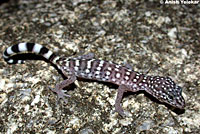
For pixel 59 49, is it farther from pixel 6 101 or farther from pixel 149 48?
pixel 149 48

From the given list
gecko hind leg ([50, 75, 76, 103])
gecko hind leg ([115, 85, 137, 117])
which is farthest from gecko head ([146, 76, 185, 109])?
gecko hind leg ([50, 75, 76, 103])

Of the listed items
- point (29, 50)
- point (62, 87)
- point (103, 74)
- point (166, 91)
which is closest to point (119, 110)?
point (103, 74)

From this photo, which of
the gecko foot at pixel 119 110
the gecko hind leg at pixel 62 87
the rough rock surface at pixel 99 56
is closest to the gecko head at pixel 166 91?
the rough rock surface at pixel 99 56

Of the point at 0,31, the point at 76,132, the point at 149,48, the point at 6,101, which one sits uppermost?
the point at 0,31

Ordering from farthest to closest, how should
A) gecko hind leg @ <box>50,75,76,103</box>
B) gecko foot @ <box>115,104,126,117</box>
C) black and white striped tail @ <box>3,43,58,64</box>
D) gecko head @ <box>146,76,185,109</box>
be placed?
black and white striped tail @ <box>3,43,58,64</box>
gecko hind leg @ <box>50,75,76,103</box>
gecko foot @ <box>115,104,126,117</box>
gecko head @ <box>146,76,185,109</box>

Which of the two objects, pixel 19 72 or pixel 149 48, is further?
pixel 149 48

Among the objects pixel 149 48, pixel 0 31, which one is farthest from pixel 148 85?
pixel 0 31

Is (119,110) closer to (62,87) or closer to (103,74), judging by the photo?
(103,74)

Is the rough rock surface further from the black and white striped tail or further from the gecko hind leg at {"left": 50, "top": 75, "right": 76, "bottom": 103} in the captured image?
the black and white striped tail
